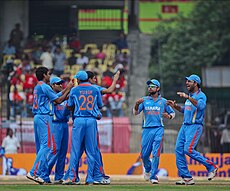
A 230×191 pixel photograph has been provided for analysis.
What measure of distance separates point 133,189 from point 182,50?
3583 cm

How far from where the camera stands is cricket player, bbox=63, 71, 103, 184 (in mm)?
19719

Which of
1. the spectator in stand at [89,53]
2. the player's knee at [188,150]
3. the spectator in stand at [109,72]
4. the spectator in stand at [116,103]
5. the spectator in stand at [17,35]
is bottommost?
the player's knee at [188,150]

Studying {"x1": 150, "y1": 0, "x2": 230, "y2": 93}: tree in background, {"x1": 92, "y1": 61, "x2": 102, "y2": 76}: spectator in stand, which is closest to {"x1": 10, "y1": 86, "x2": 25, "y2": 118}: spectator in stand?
{"x1": 92, "y1": 61, "x2": 102, "y2": 76}: spectator in stand

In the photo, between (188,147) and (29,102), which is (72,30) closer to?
(29,102)

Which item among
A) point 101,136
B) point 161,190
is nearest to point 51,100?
point 161,190

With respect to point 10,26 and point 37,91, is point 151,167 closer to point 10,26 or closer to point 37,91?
point 37,91

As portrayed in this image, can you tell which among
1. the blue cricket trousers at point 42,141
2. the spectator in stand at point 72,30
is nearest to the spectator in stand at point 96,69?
the spectator in stand at point 72,30

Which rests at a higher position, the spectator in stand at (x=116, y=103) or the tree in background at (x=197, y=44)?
the tree in background at (x=197, y=44)

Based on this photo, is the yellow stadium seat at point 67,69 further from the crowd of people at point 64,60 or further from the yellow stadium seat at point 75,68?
the yellow stadium seat at point 75,68

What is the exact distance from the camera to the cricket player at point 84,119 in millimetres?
19719

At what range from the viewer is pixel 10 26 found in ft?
136

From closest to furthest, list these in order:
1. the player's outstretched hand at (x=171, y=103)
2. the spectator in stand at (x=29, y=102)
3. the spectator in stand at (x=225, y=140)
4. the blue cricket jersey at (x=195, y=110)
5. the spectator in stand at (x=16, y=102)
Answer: the blue cricket jersey at (x=195, y=110) → the player's outstretched hand at (x=171, y=103) → the spectator in stand at (x=225, y=140) → the spectator in stand at (x=16, y=102) → the spectator in stand at (x=29, y=102)

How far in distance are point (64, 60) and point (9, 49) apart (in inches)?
101

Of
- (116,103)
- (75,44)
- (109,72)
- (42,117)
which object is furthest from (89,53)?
(42,117)
